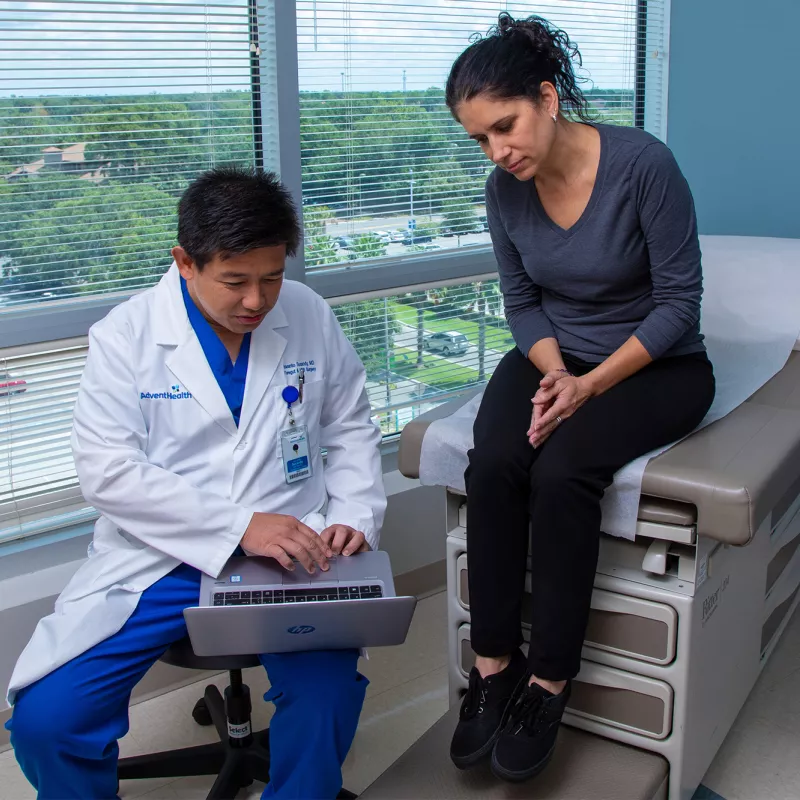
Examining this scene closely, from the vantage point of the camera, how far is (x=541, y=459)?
1.54 metres

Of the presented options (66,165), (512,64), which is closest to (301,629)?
(512,64)

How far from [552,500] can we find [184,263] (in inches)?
28.7

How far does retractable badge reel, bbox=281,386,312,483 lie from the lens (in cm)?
165

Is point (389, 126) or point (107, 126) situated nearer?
point (107, 126)

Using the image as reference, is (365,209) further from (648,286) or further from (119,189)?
(648,286)

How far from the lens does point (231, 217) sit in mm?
1450

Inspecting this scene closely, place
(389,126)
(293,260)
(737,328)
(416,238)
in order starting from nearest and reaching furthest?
(737,328), (293,260), (389,126), (416,238)

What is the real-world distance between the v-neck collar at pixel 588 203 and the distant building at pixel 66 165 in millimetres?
941

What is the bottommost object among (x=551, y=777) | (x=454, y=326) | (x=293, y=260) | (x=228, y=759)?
(x=228, y=759)

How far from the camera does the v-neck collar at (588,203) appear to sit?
166cm

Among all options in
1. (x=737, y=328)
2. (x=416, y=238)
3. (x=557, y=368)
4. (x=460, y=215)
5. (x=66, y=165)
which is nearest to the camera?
(x=557, y=368)

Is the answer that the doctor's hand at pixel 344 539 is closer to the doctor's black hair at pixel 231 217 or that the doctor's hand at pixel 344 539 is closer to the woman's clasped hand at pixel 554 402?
the woman's clasped hand at pixel 554 402

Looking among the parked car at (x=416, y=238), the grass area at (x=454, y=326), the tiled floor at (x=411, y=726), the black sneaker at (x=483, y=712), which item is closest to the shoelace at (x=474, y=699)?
the black sneaker at (x=483, y=712)

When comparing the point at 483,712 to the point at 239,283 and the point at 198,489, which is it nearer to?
the point at 198,489
